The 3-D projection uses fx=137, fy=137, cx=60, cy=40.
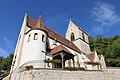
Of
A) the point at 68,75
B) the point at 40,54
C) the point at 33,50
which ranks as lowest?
the point at 68,75

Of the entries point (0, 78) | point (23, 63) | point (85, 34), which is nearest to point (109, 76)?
point (23, 63)

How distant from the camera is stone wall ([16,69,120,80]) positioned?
15073mm

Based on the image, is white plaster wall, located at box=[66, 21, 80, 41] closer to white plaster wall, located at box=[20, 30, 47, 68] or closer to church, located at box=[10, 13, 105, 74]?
church, located at box=[10, 13, 105, 74]

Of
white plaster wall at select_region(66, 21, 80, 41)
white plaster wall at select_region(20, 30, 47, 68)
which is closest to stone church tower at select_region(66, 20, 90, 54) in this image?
white plaster wall at select_region(66, 21, 80, 41)

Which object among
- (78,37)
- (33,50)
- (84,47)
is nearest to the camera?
(33,50)

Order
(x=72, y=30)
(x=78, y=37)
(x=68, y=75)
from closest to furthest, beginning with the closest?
1. (x=68, y=75)
2. (x=78, y=37)
3. (x=72, y=30)

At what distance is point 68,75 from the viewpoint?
1602 centimetres

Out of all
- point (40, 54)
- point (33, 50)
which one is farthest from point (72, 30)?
point (33, 50)

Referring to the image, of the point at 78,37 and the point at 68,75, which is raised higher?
the point at 78,37

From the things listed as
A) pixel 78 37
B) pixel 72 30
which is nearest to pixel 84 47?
pixel 78 37

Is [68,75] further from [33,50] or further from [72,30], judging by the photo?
[72,30]

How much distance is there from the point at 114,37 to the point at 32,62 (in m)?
39.2

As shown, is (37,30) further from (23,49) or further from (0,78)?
(0,78)

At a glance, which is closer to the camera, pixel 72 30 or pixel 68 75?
pixel 68 75
